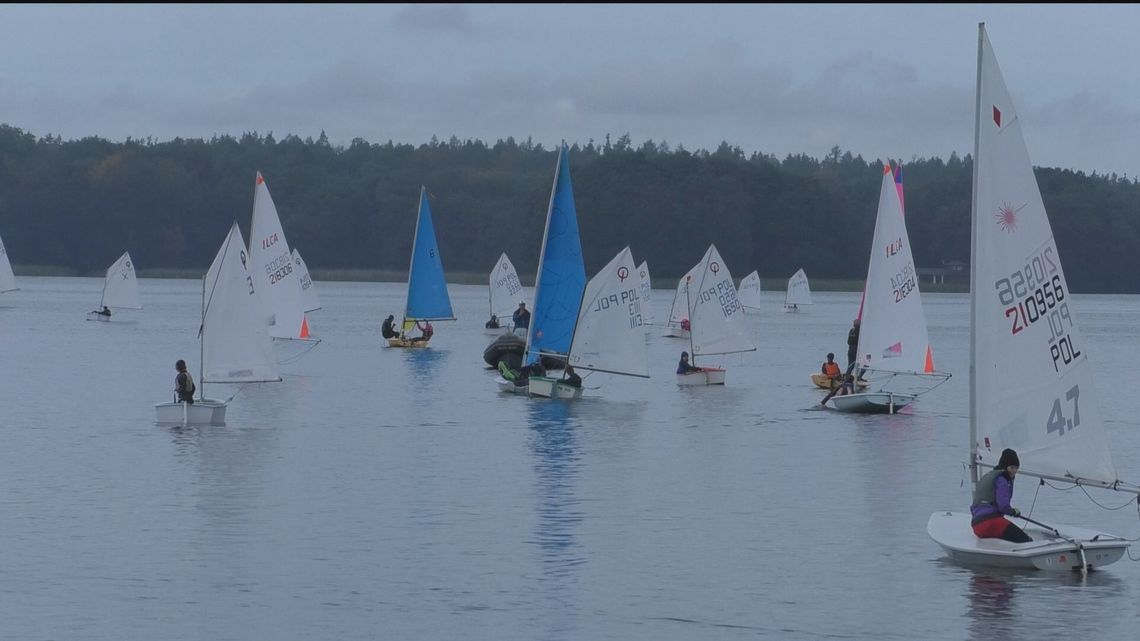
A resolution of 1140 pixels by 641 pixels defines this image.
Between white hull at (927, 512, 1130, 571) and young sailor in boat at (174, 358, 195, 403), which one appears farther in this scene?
young sailor in boat at (174, 358, 195, 403)

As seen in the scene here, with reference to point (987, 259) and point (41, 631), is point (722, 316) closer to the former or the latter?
point (987, 259)

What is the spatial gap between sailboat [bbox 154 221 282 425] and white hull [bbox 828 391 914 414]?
12496 mm

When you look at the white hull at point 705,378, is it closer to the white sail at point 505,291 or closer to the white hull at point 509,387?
the white hull at point 509,387

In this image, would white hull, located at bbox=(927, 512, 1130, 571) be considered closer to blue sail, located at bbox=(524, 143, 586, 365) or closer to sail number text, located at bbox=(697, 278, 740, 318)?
blue sail, located at bbox=(524, 143, 586, 365)

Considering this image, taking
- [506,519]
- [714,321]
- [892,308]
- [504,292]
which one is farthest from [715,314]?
[504,292]

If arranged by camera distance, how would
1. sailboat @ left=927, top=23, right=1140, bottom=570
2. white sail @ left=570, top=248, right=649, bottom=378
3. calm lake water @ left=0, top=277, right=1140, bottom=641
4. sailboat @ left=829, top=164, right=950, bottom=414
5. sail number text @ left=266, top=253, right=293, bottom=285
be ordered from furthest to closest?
sail number text @ left=266, top=253, right=293, bottom=285 → white sail @ left=570, top=248, right=649, bottom=378 → sailboat @ left=829, top=164, right=950, bottom=414 → sailboat @ left=927, top=23, right=1140, bottom=570 → calm lake water @ left=0, top=277, right=1140, bottom=641

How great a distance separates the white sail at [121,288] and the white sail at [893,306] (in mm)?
59988

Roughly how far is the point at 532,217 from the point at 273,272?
4624 inches

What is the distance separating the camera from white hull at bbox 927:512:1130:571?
18.5 meters

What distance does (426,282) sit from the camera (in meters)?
60.8

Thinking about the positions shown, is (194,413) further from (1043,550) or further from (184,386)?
(1043,550)

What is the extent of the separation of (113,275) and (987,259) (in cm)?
7756

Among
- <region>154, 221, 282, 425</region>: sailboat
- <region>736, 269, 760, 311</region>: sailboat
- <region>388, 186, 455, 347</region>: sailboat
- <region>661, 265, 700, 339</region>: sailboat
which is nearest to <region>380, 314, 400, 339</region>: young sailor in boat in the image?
<region>388, 186, 455, 347</region>: sailboat

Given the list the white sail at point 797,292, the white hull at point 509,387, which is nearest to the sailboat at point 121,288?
the white sail at point 797,292
